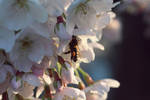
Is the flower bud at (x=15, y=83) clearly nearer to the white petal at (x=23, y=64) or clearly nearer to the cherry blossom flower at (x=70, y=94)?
the white petal at (x=23, y=64)

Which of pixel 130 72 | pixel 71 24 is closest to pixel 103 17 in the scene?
pixel 71 24

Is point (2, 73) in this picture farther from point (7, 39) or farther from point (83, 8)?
point (83, 8)

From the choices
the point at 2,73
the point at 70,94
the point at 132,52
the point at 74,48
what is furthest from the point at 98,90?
the point at 132,52

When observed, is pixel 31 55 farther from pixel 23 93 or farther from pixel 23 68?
pixel 23 93

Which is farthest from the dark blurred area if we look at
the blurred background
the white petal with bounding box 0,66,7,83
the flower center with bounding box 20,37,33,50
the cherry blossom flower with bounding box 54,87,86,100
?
the white petal with bounding box 0,66,7,83

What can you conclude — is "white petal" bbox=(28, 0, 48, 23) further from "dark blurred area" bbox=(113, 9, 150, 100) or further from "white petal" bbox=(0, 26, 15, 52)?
"dark blurred area" bbox=(113, 9, 150, 100)
